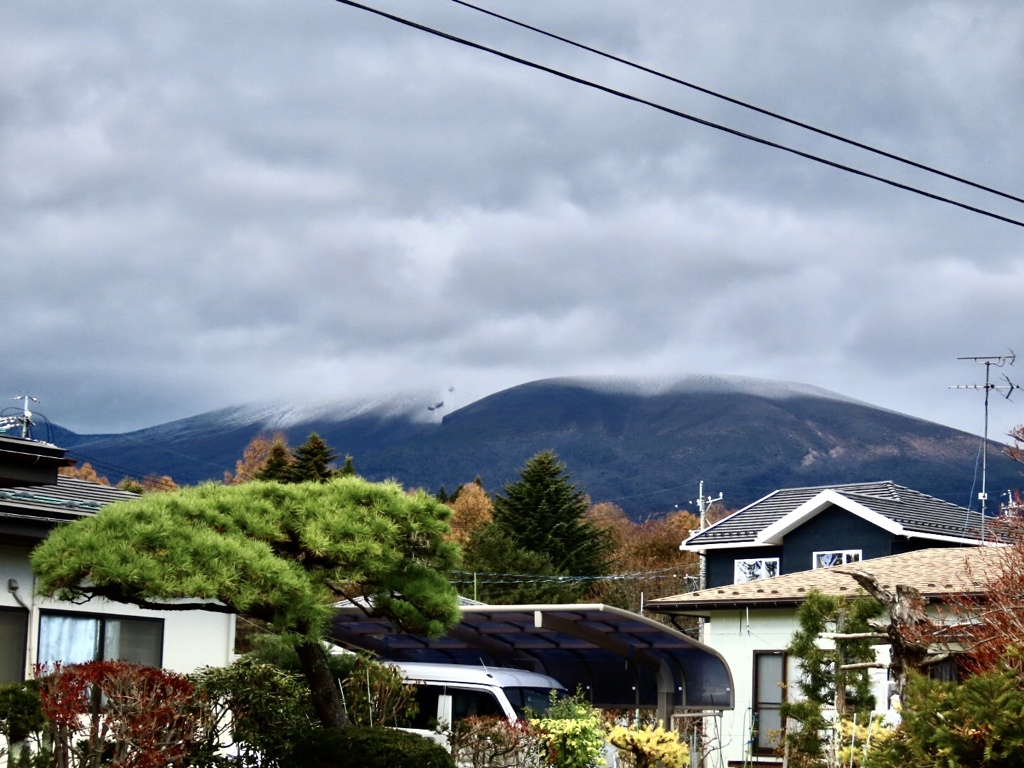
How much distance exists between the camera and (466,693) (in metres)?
19.5

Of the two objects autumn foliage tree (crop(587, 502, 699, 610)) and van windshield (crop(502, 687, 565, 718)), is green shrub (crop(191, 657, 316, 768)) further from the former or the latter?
autumn foliage tree (crop(587, 502, 699, 610))

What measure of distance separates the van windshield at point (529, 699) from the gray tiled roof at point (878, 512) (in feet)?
56.5

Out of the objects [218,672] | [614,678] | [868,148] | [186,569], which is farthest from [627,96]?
[614,678]

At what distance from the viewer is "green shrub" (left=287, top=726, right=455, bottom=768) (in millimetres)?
13281

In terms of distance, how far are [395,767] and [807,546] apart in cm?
2514

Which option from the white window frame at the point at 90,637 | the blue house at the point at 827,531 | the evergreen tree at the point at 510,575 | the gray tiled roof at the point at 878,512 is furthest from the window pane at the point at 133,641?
the evergreen tree at the point at 510,575

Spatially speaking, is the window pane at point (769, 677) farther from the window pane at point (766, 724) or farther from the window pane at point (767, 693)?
the window pane at point (766, 724)

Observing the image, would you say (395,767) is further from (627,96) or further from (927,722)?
(627,96)

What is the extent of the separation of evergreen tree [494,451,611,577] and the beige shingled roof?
2869 cm

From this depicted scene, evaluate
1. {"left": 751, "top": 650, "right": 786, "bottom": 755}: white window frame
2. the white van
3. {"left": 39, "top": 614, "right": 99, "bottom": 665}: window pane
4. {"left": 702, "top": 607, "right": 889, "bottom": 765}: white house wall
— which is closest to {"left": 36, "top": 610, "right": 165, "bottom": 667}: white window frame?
{"left": 39, "top": 614, "right": 99, "bottom": 665}: window pane

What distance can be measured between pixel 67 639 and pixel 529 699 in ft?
23.4

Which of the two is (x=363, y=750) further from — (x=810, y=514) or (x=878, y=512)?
(x=810, y=514)

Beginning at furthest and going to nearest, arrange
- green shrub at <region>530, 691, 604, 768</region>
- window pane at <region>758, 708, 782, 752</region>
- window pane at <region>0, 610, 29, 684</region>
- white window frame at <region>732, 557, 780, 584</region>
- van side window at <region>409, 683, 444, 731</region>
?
1. white window frame at <region>732, 557, 780, 584</region>
2. window pane at <region>758, 708, 782, 752</region>
3. van side window at <region>409, 683, 444, 731</region>
4. green shrub at <region>530, 691, 604, 768</region>
5. window pane at <region>0, 610, 29, 684</region>

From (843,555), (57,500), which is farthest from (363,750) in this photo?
(843,555)
